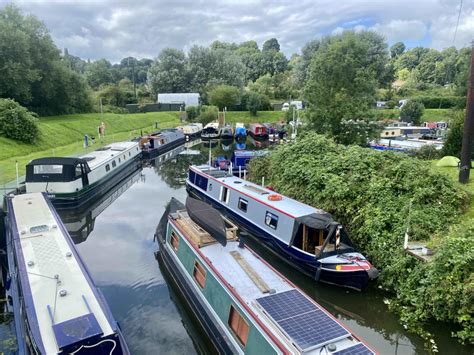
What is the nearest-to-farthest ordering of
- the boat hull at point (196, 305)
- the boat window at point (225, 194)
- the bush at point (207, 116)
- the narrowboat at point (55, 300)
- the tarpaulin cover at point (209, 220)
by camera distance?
the narrowboat at point (55, 300), the boat hull at point (196, 305), the tarpaulin cover at point (209, 220), the boat window at point (225, 194), the bush at point (207, 116)

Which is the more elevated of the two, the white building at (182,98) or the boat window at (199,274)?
the white building at (182,98)

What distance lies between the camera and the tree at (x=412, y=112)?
46438mm

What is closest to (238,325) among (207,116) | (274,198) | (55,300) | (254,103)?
(55,300)

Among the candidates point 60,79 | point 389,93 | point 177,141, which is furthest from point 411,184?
point 389,93

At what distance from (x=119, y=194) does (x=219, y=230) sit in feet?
43.2

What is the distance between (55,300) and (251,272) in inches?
156

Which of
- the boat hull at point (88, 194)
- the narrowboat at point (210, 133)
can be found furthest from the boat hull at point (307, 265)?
the narrowboat at point (210, 133)

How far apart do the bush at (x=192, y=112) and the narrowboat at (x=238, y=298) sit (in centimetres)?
4458

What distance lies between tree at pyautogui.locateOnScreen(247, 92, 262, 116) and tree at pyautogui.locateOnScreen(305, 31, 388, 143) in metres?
34.0

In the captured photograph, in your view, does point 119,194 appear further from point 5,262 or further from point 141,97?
point 141,97

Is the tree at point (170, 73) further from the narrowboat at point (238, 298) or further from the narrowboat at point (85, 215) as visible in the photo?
the narrowboat at point (238, 298)

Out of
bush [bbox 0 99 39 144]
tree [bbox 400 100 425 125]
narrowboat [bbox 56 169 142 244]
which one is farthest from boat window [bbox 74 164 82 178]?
tree [bbox 400 100 425 125]

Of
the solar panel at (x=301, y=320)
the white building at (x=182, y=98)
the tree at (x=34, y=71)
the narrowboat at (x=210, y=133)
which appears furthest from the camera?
Result: the white building at (x=182, y=98)

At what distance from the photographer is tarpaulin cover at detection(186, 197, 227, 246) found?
9039 mm
